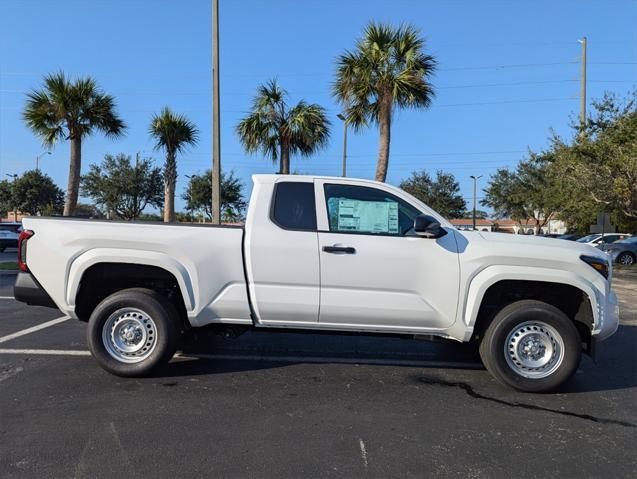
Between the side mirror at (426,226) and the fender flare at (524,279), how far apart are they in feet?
1.98

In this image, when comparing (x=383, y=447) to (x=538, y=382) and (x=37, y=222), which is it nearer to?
(x=538, y=382)

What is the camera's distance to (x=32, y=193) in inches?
2178

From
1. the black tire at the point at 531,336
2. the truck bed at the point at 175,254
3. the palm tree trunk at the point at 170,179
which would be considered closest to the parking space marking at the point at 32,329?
the truck bed at the point at 175,254

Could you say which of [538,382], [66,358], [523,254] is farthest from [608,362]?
[66,358]

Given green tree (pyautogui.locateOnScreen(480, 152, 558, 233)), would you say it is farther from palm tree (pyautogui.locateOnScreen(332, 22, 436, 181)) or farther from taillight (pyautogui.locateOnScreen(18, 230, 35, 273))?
taillight (pyautogui.locateOnScreen(18, 230, 35, 273))

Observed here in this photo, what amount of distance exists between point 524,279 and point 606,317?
2.83 feet

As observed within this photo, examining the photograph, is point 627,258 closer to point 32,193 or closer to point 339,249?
point 339,249

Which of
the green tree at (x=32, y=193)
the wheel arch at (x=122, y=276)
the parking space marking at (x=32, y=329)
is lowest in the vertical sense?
the parking space marking at (x=32, y=329)

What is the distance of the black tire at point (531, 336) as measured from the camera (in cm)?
451

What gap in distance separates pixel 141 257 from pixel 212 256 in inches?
26.8

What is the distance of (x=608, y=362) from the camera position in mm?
5727

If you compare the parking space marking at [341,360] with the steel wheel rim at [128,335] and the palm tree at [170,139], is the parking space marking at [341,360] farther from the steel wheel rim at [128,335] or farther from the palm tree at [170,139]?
the palm tree at [170,139]

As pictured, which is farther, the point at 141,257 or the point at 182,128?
the point at 182,128

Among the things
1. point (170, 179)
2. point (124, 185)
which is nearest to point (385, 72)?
point (170, 179)
